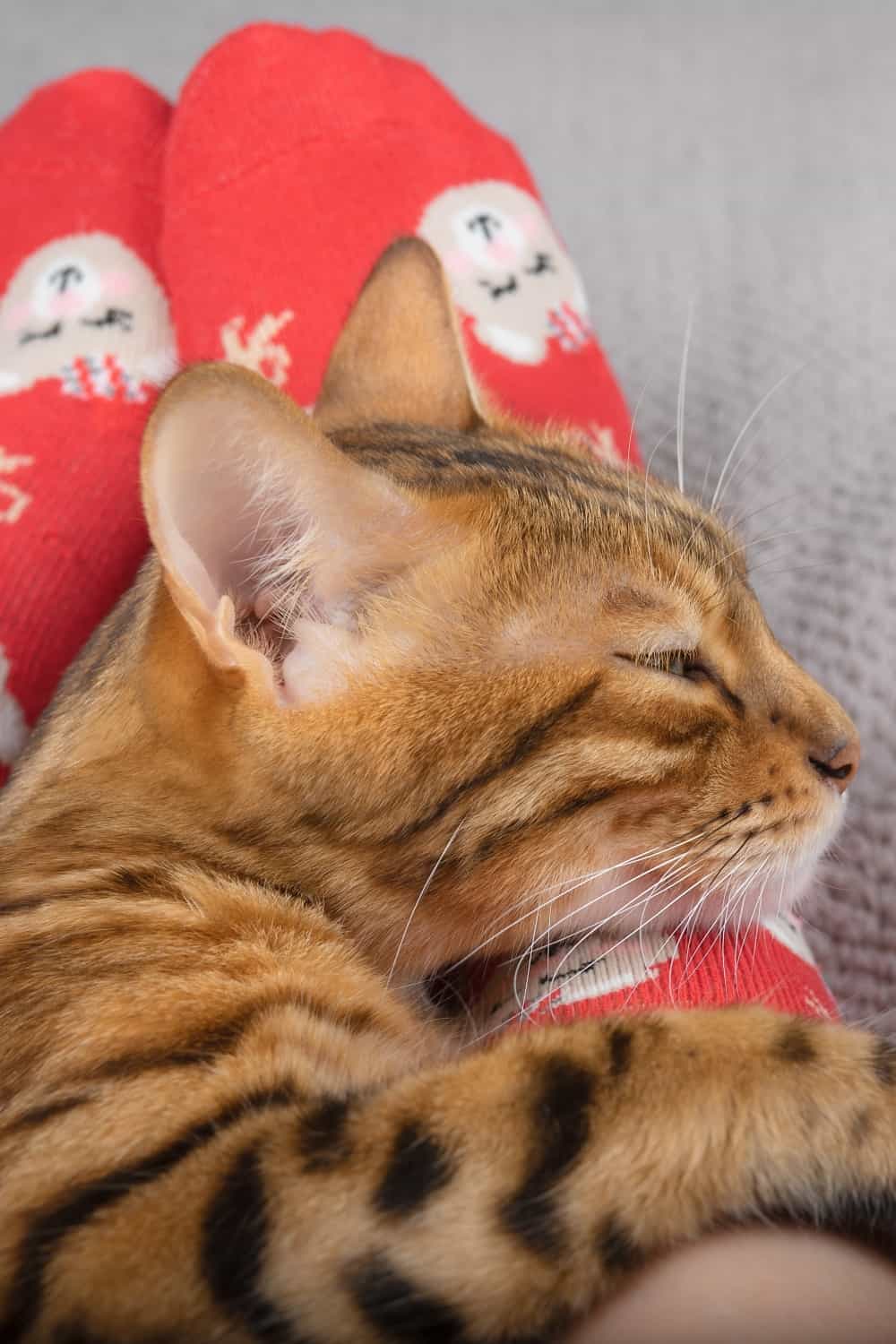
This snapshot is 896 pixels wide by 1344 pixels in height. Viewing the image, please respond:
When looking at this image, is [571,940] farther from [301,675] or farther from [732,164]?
[732,164]

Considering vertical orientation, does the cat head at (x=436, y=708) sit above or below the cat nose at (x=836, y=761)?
above

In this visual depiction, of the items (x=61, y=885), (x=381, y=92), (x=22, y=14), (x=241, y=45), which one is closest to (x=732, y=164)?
(x=381, y=92)

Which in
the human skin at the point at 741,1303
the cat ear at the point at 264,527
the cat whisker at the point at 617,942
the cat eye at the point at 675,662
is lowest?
the human skin at the point at 741,1303

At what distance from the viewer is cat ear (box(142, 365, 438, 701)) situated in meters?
0.75

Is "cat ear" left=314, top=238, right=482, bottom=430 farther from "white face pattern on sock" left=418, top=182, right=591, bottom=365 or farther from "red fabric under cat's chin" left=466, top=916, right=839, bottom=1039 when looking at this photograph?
"red fabric under cat's chin" left=466, top=916, right=839, bottom=1039

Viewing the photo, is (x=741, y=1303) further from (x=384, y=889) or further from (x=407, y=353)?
(x=407, y=353)

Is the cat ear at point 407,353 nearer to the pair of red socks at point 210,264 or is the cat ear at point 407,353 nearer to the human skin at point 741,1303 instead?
the pair of red socks at point 210,264

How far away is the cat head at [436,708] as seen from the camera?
80 centimetres

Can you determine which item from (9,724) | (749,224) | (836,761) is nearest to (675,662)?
(836,761)

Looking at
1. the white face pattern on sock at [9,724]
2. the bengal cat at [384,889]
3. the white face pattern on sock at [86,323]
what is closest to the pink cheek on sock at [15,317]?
the white face pattern on sock at [86,323]

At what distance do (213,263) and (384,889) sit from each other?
0.97 metres

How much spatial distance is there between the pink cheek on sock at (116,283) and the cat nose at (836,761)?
3.60 ft

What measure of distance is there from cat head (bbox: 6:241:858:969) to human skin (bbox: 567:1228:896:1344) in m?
0.26

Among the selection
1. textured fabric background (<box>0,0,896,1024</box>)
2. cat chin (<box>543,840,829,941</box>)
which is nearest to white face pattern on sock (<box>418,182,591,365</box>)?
textured fabric background (<box>0,0,896,1024</box>)
